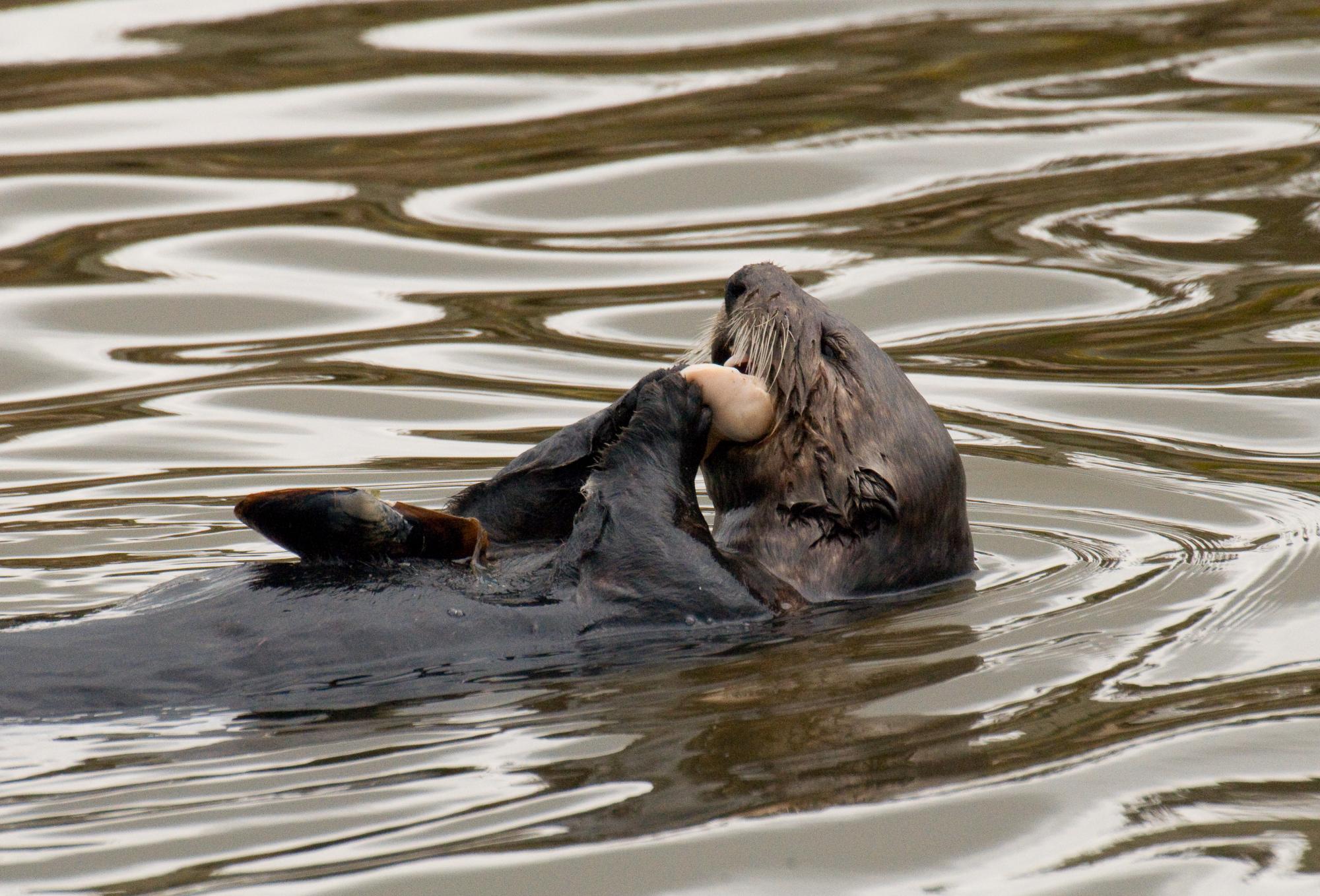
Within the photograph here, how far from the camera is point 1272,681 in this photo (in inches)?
159

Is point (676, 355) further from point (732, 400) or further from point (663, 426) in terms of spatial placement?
point (663, 426)

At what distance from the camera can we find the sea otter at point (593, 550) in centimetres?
401

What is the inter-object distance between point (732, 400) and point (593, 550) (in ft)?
1.83

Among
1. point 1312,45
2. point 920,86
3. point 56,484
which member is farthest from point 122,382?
point 1312,45

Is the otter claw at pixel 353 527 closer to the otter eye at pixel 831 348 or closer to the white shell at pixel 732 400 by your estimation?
the white shell at pixel 732 400

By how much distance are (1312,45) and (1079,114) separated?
5.78 ft

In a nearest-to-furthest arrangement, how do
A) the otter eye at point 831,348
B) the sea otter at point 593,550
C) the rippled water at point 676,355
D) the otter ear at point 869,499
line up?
the rippled water at point 676,355 → the sea otter at point 593,550 → the otter ear at point 869,499 → the otter eye at point 831,348

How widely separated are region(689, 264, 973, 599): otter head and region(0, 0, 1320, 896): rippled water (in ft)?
0.67

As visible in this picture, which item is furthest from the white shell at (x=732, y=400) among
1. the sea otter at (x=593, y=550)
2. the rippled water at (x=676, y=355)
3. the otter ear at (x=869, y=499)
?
the rippled water at (x=676, y=355)

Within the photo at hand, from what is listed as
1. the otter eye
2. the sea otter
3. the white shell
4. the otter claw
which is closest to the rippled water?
the sea otter

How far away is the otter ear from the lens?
15.5ft

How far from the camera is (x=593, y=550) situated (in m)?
4.35

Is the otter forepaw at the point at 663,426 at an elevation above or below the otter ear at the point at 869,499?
above

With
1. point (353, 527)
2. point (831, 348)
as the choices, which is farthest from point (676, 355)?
point (353, 527)
